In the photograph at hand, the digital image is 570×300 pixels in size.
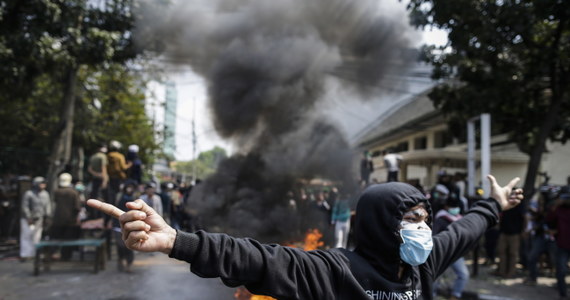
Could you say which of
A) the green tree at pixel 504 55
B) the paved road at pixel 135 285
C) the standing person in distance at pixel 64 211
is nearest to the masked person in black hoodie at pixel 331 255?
the paved road at pixel 135 285

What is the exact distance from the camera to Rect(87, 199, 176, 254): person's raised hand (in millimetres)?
1325

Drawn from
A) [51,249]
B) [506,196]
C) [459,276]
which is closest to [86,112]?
[51,249]

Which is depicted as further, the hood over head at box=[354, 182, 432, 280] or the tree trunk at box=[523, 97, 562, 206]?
the tree trunk at box=[523, 97, 562, 206]

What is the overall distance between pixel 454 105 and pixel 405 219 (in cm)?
736

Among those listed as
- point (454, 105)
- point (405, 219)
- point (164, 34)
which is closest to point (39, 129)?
point (164, 34)

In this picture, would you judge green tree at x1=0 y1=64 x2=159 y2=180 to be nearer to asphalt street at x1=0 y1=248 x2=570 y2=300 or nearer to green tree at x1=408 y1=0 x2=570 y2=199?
asphalt street at x1=0 y1=248 x2=570 y2=300

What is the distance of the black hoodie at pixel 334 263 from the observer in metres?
1.41

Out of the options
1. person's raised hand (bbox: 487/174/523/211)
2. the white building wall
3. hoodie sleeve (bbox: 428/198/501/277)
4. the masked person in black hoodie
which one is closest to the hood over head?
the masked person in black hoodie

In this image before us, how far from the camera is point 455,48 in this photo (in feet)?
25.7

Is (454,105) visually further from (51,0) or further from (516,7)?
(51,0)

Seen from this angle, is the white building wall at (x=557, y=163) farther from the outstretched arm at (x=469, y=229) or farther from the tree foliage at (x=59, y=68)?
the outstretched arm at (x=469, y=229)

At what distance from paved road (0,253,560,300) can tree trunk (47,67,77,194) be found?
2.64 meters

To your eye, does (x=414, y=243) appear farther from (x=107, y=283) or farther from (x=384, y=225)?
(x=107, y=283)

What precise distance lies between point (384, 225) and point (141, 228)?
3.01 feet
